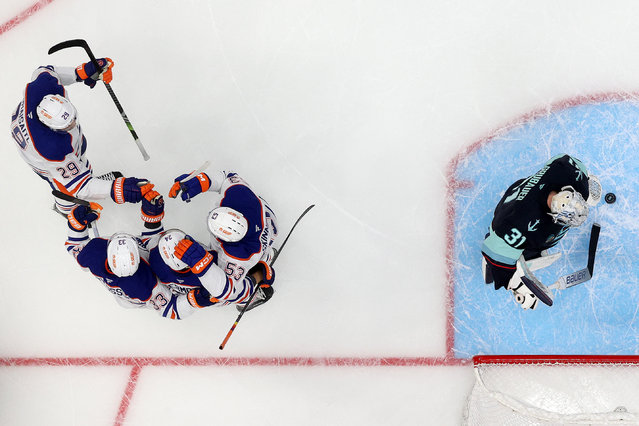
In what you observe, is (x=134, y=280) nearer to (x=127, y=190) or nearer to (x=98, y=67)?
(x=127, y=190)

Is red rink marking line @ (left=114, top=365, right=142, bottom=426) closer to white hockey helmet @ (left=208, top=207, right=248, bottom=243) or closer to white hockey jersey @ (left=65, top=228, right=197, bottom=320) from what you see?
white hockey jersey @ (left=65, top=228, right=197, bottom=320)

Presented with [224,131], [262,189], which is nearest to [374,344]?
[262,189]

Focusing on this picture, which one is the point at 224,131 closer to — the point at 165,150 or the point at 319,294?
the point at 165,150

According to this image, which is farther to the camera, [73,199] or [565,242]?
[565,242]

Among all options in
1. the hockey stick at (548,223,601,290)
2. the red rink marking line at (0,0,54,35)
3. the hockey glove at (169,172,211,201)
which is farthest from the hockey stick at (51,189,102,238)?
the hockey stick at (548,223,601,290)

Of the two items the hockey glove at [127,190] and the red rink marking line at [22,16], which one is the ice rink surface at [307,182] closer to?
the red rink marking line at [22,16]

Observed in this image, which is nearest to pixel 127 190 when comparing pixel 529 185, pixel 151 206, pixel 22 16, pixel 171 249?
pixel 151 206
